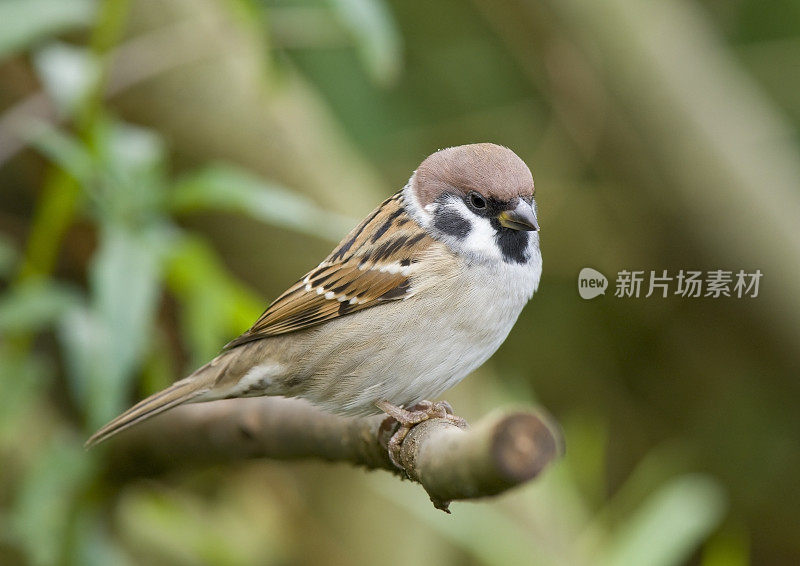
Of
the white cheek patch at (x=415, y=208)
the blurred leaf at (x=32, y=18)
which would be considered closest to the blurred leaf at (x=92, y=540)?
the blurred leaf at (x=32, y=18)

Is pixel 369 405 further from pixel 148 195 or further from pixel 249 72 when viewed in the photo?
pixel 249 72

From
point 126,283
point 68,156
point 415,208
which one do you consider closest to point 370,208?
point 68,156

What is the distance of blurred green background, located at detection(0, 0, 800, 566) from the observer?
7.15 ft

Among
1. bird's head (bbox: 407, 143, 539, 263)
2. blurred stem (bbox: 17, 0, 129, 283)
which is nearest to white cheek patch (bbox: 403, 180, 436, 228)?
bird's head (bbox: 407, 143, 539, 263)

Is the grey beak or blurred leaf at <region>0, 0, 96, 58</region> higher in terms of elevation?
blurred leaf at <region>0, 0, 96, 58</region>

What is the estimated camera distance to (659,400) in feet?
15.0

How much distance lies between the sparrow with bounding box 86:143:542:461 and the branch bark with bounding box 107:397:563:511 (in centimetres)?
6

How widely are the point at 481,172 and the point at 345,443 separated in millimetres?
499

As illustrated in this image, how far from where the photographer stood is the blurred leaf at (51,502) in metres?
2.35

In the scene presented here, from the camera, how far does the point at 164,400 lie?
170 centimetres

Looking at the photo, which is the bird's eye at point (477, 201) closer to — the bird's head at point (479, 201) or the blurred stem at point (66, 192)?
the bird's head at point (479, 201)

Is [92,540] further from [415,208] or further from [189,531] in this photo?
[415,208]

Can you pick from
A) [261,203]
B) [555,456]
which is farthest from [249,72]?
[555,456]

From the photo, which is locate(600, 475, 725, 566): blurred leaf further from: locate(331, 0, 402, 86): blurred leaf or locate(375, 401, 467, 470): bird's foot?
locate(331, 0, 402, 86): blurred leaf
